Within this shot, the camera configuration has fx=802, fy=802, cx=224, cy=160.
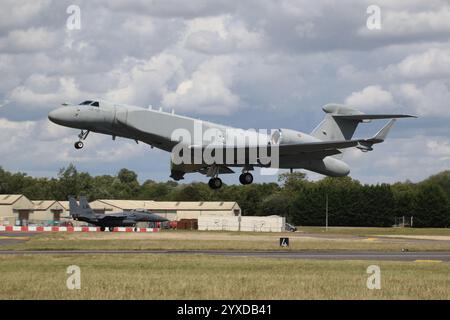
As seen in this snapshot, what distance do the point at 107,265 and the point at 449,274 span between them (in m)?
14.1

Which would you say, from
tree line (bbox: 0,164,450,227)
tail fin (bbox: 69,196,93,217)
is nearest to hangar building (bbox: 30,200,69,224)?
tree line (bbox: 0,164,450,227)

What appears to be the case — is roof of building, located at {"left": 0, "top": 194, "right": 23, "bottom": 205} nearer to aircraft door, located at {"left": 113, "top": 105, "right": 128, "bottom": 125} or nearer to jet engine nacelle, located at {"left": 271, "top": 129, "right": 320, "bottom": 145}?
jet engine nacelle, located at {"left": 271, "top": 129, "right": 320, "bottom": 145}

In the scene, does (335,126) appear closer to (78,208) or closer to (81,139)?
(81,139)

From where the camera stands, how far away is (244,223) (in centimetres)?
10338

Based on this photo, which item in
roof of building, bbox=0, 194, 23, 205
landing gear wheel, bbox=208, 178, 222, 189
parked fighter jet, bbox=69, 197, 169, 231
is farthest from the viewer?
roof of building, bbox=0, 194, 23, 205

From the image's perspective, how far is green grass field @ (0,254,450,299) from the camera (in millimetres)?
23812

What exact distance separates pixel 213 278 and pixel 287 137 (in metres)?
16.7

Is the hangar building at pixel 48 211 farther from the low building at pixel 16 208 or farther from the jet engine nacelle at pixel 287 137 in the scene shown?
the jet engine nacelle at pixel 287 137

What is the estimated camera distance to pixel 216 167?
1725 inches

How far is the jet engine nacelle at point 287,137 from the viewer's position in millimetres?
42719

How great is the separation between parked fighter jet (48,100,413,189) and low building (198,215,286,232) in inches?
2149

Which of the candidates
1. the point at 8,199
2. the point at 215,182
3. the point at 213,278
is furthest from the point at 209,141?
the point at 8,199

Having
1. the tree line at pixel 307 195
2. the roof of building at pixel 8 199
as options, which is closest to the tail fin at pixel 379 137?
the tree line at pixel 307 195
